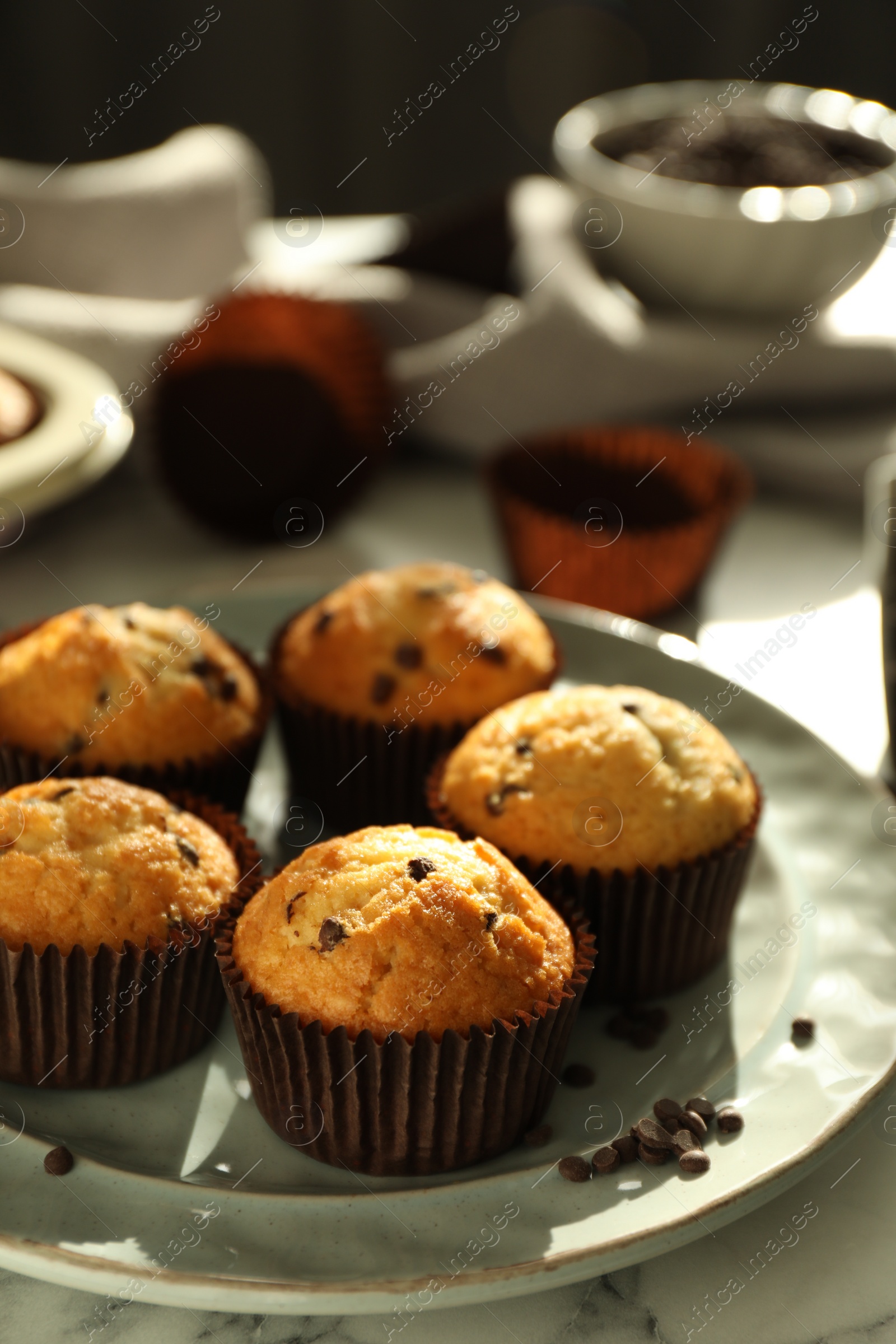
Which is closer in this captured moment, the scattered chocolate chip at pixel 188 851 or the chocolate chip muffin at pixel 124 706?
→ the scattered chocolate chip at pixel 188 851

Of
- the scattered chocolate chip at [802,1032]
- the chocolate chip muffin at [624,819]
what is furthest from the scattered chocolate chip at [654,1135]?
the chocolate chip muffin at [624,819]

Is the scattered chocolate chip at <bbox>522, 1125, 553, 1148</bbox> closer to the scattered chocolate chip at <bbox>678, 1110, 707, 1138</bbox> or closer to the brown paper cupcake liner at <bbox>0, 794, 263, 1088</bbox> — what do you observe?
the scattered chocolate chip at <bbox>678, 1110, 707, 1138</bbox>

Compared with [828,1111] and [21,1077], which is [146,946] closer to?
[21,1077]

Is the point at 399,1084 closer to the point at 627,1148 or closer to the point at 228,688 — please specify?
the point at 627,1148

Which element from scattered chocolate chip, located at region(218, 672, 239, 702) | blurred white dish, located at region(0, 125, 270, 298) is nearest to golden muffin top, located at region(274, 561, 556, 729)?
scattered chocolate chip, located at region(218, 672, 239, 702)

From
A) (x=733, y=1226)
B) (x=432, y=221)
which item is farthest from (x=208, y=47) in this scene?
(x=733, y=1226)

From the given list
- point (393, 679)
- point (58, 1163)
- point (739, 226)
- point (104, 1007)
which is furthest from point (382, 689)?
point (739, 226)

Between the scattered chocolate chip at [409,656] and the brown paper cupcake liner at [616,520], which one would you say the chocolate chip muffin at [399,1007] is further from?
the brown paper cupcake liner at [616,520]
